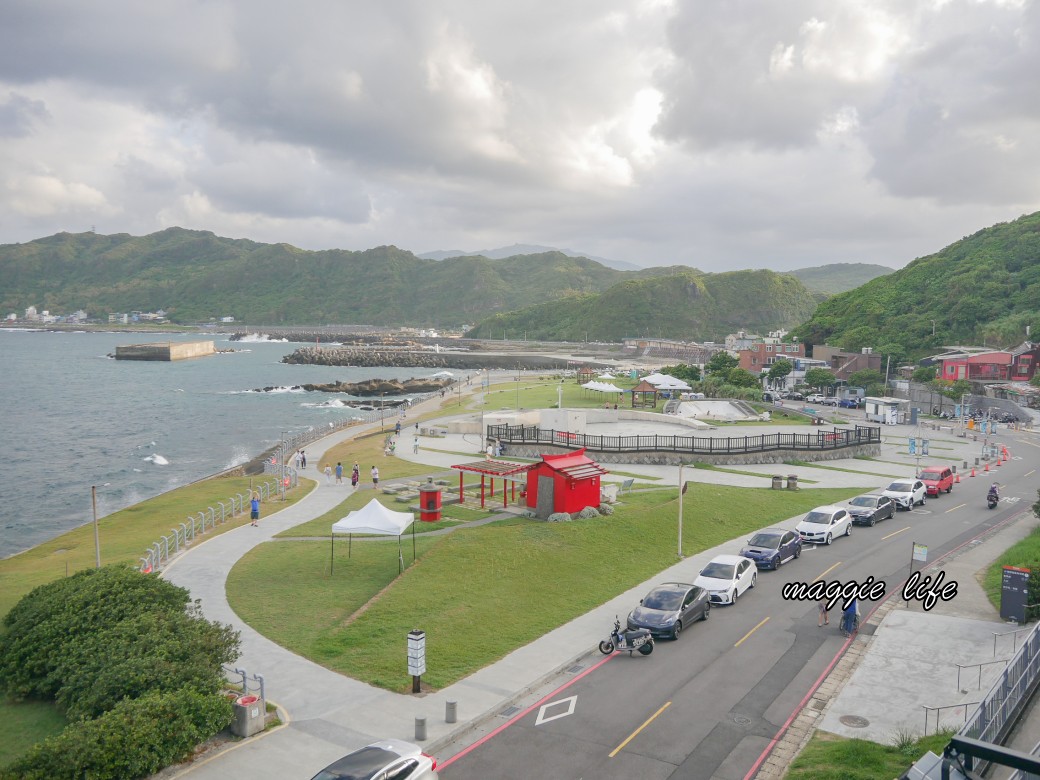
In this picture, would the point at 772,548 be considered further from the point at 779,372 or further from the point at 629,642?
the point at 779,372

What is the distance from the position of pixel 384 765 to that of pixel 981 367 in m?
95.2

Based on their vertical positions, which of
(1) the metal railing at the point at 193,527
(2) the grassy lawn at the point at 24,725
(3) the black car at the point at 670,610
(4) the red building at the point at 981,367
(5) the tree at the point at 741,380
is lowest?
(1) the metal railing at the point at 193,527

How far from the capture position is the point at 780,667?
661 inches

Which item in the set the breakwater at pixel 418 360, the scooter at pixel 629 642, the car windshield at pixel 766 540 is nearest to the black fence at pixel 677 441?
the car windshield at pixel 766 540

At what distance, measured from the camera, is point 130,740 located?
1163cm

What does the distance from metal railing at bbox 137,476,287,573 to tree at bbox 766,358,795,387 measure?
73.7 meters

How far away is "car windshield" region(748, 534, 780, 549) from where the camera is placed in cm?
2495

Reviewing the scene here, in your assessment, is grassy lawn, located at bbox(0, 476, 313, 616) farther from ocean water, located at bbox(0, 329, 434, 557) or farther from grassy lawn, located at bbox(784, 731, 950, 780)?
grassy lawn, located at bbox(784, 731, 950, 780)

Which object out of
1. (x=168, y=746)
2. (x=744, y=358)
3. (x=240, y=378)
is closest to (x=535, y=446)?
(x=168, y=746)

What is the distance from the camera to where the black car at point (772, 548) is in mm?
24500

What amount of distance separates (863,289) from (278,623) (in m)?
159

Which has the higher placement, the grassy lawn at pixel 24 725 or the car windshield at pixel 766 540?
the car windshield at pixel 766 540

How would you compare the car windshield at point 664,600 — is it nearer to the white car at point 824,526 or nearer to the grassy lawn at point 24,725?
the white car at point 824,526

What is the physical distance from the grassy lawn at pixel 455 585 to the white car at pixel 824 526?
2413mm
